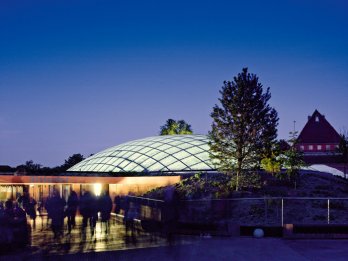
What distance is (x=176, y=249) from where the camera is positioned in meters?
11.8

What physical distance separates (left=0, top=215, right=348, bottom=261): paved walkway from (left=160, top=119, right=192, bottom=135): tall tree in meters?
38.2

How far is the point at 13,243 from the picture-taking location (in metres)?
12.3

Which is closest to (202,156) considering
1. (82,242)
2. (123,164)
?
(123,164)

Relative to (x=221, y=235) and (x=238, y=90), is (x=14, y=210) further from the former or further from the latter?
(x=238, y=90)

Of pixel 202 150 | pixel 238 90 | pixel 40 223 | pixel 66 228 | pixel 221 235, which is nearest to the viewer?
pixel 221 235

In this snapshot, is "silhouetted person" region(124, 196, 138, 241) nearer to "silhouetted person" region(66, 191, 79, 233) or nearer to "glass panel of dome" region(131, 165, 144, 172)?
"silhouetted person" region(66, 191, 79, 233)

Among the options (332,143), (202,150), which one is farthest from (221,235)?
(332,143)

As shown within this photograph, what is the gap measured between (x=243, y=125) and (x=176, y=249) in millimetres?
12425

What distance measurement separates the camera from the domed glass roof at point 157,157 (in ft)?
110

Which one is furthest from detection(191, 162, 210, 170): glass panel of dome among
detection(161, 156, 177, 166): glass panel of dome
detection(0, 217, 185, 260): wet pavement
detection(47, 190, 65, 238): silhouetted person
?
detection(0, 217, 185, 260): wet pavement

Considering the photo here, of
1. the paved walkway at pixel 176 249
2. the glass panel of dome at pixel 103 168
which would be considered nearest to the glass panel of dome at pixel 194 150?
the glass panel of dome at pixel 103 168

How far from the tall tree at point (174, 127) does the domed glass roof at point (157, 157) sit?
943cm

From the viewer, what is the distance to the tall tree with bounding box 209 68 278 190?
22938mm

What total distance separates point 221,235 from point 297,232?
8.77ft
